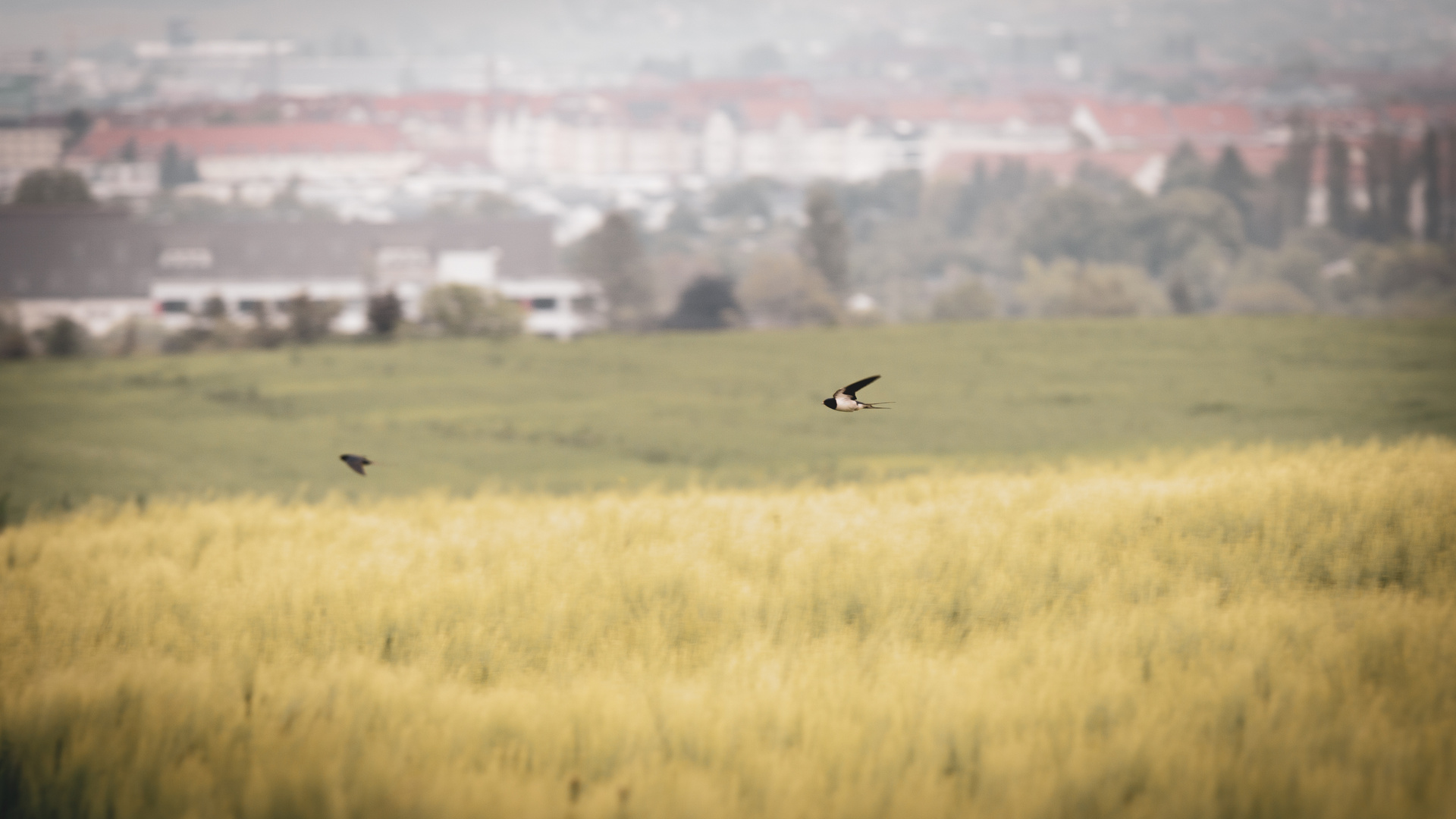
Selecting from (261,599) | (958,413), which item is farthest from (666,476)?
(261,599)

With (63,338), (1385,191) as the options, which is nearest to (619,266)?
(63,338)

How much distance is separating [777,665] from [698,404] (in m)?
33.0

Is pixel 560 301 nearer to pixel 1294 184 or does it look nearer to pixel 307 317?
pixel 307 317

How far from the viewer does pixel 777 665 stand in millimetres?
4711

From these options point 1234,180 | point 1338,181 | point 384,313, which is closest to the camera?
point 384,313

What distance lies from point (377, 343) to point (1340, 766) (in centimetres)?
4646

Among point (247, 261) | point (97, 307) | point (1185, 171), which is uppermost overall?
point (1185, 171)

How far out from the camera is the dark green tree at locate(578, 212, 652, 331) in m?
120

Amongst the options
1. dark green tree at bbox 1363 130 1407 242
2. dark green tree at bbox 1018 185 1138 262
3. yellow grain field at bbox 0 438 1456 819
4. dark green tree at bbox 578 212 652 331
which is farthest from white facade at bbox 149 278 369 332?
yellow grain field at bbox 0 438 1456 819

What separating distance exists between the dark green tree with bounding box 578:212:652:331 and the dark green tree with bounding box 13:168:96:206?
208 ft

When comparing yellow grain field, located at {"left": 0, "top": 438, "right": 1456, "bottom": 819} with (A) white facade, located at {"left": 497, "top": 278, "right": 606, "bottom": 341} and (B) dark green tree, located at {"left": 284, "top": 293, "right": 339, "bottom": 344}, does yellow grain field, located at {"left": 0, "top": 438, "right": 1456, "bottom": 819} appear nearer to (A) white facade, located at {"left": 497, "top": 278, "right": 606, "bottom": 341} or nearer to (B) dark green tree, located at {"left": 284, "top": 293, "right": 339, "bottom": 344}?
(B) dark green tree, located at {"left": 284, "top": 293, "right": 339, "bottom": 344}

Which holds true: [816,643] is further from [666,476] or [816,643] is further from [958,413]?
[958,413]

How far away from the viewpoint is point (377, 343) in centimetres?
4750

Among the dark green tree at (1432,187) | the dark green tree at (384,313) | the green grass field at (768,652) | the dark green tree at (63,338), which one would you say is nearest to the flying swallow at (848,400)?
the green grass field at (768,652)
